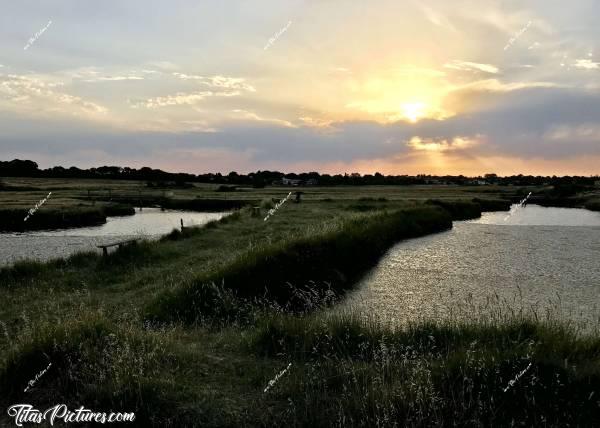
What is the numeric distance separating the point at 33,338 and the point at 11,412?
5.62 ft

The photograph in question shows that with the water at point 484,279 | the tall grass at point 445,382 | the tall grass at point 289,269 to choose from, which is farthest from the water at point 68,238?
the tall grass at point 445,382

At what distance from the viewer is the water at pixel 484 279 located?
15484 mm

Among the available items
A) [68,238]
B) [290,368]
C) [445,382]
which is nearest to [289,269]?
[290,368]

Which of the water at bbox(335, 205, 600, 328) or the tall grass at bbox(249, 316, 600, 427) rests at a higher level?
the tall grass at bbox(249, 316, 600, 427)

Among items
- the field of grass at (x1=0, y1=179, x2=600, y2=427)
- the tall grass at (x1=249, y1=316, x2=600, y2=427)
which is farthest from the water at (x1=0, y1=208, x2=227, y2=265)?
the tall grass at (x1=249, y1=316, x2=600, y2=427)

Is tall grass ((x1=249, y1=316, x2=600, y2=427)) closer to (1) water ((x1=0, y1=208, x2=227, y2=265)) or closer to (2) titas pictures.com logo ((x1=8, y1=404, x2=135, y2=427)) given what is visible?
(2) titas pictures.com logo ((x1=8, y1=404, x2=135, y2=427))

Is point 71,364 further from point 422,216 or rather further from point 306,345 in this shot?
point 422,216

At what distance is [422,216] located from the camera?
4262 centimetres

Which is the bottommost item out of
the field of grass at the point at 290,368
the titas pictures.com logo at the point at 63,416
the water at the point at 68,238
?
the water at the point at 68,238

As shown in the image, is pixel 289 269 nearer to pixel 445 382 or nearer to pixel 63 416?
pixel 445 382

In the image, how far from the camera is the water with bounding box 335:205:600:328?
15484mm

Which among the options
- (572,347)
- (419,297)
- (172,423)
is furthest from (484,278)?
(172,423)

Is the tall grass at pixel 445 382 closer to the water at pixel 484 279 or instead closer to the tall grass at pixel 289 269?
the water at pixel 484 279

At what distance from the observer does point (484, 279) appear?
21.1m
